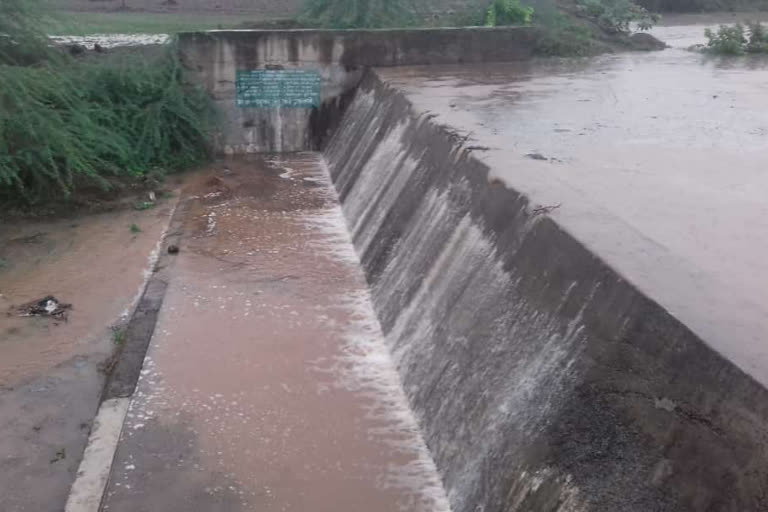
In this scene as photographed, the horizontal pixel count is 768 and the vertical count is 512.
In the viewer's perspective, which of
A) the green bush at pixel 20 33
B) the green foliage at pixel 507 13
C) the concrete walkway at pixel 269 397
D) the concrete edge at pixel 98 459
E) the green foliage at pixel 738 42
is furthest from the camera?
the green foliage at pixel 738 42

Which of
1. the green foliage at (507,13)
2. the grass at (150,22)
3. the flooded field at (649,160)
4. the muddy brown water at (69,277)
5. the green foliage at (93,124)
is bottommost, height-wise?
the muddy brown water at (69,277)

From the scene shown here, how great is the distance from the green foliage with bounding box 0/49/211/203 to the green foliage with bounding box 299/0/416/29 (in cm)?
442

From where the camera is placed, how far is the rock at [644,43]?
18188 millimetres

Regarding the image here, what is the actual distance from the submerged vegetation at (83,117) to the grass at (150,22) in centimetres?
533

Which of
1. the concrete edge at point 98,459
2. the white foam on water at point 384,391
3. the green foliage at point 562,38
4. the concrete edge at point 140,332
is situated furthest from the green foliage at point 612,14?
the concrete edge at point 98,459

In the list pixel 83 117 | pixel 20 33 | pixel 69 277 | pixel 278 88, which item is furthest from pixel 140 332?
pixel 278 88

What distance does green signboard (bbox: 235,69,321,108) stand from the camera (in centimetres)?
1308

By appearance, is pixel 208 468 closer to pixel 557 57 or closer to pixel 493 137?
pixel 493 137

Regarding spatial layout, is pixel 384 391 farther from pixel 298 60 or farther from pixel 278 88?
pixel 298 60

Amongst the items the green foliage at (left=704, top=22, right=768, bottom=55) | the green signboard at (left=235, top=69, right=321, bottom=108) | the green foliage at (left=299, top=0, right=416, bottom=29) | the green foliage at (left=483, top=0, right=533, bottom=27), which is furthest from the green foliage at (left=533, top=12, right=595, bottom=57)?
the green signboard at (left=235, top=69, right=321, bottom=108)

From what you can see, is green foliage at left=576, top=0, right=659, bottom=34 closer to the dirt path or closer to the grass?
the grass

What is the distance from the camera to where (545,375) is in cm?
430

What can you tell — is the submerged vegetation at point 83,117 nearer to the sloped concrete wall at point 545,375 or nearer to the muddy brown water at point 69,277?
the muddy brown water at point 69,277

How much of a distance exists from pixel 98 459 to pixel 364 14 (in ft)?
40.8
